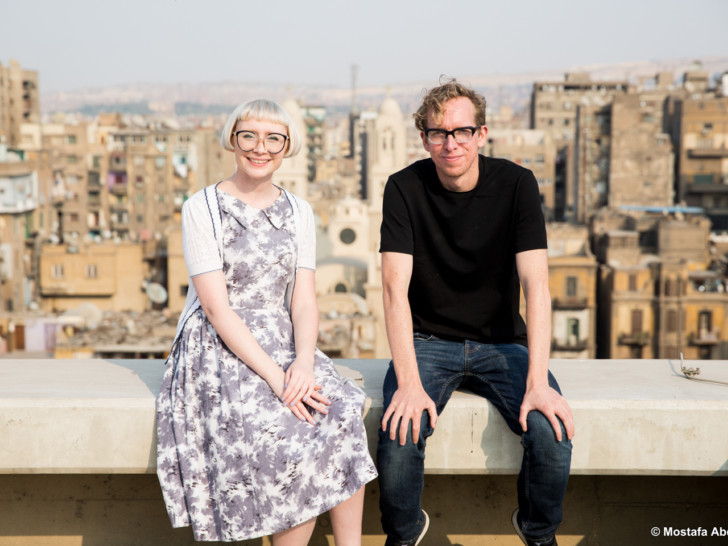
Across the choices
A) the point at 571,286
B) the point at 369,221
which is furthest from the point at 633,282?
the point at 369,221

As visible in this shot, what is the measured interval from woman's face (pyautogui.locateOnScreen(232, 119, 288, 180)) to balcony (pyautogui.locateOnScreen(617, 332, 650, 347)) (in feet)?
Answer: 114

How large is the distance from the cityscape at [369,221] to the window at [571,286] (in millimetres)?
97

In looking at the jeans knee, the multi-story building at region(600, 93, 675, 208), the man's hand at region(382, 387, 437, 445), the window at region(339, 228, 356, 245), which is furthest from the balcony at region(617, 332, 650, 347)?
the man's hand at region(382, 387, 437, 445)

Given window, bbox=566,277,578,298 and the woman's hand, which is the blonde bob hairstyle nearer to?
the woman's hand

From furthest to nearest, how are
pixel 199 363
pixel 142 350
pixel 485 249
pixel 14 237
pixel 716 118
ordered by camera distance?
pixel 716 118 < pixel 14 237 < pixel 142 350 < pixel 485 249 < pixel 199 363

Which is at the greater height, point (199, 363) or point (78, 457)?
point (199, 363)

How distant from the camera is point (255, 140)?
120 inches

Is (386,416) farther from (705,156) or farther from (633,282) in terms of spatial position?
(705,156)

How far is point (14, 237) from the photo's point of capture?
44094 mm

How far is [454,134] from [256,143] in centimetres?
74

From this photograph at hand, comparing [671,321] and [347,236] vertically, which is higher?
[347,236]

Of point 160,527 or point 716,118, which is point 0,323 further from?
point 716,118

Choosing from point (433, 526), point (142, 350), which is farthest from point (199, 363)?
point (142, 350)

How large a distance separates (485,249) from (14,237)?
4529cm
